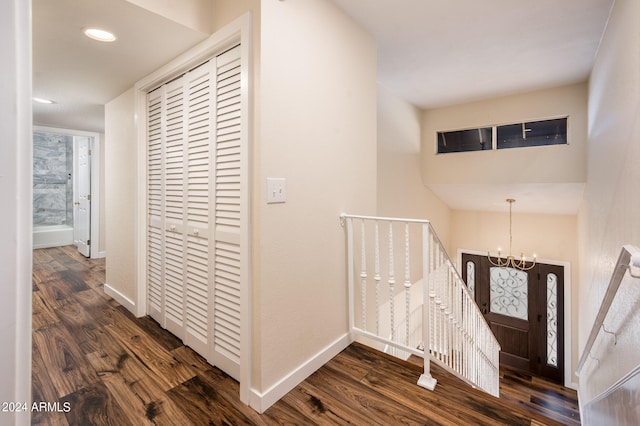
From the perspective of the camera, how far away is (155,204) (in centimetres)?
253

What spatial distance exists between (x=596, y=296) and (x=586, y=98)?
7.89 feet

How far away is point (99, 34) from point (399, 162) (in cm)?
324

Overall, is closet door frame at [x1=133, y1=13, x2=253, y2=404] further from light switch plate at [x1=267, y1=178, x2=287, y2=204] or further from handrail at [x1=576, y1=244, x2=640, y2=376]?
handrail at [x1=576, y1=244, x2=640, y2=376]

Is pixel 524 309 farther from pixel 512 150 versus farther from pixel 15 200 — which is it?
pixel 15 200

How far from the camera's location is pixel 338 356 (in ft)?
6.65

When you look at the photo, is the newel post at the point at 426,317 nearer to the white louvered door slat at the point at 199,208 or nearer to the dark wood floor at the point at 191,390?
the dark wood floor at the point at 191,390

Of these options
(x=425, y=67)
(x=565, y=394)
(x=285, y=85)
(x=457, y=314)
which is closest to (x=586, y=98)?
(x=425, y=67)

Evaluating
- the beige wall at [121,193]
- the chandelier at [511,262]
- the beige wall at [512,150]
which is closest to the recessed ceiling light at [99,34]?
the beige wall at [121,193]

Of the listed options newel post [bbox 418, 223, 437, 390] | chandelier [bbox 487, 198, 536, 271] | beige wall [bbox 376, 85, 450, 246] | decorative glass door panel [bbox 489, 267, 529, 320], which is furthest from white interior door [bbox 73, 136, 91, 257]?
decorative glass door panel [bbox 489, 267, 529, 320]

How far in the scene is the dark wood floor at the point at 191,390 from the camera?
4.88 feet

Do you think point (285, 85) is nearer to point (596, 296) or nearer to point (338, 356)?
point (338, 356)

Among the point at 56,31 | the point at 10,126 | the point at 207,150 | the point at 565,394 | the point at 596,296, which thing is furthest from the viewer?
the point at 565,394

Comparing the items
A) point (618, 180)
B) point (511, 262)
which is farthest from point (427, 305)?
point (511, 262)

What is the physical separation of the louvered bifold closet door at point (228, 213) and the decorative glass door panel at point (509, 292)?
519 cm
